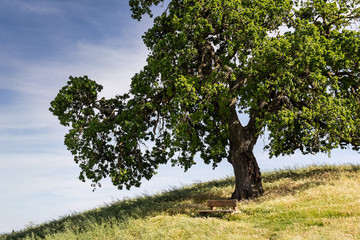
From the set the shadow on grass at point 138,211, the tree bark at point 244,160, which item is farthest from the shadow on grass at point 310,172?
the tree bark at point 244,160

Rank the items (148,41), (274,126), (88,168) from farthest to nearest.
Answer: (148,41), (88,168), (274,126)

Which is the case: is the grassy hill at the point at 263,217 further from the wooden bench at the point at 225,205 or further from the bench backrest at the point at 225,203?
the bench backrest at the point at 225,203

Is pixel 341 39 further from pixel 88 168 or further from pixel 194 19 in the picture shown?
pixel 88 168

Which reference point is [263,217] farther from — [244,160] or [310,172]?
[310,172]

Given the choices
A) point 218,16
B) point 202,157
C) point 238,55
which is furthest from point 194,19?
point 202,157

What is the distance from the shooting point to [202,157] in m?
24.7

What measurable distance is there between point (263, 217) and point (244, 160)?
5.90 metres

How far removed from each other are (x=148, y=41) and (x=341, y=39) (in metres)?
12.6

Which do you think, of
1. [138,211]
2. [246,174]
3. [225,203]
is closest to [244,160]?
[246,174]

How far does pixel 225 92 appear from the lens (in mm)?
20047

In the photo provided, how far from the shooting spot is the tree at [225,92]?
65.6 ft

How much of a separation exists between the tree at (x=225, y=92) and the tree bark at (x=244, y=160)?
0.07 m

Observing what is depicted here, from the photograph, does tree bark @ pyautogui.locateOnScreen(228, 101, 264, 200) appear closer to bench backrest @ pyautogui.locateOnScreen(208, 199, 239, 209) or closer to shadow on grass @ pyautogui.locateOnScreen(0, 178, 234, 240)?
shadow on grass @ pyautogui.locateOnScreen(0, 178, 234, 240)

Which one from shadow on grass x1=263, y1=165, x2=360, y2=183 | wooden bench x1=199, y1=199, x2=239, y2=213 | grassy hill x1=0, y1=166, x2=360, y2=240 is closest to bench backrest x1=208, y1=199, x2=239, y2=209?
wooden bench x1=199, y1=199, x2=239, y2=213
